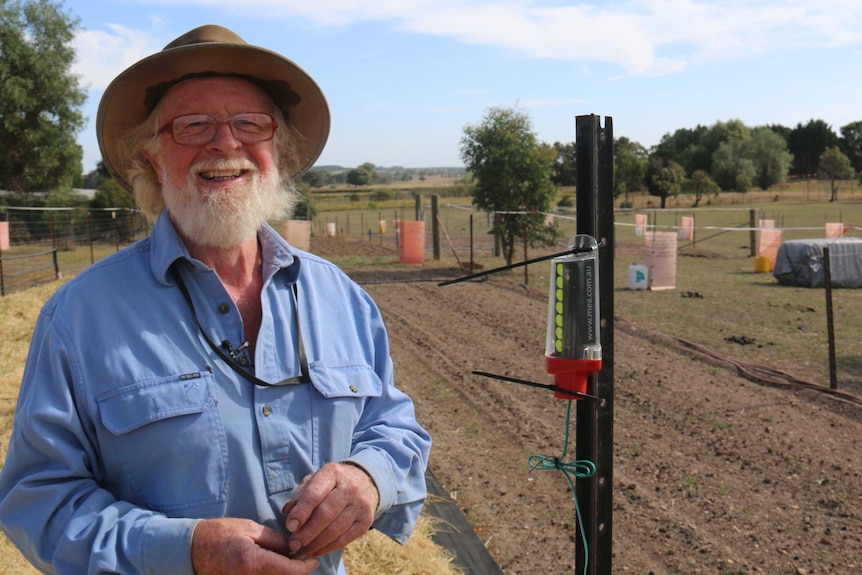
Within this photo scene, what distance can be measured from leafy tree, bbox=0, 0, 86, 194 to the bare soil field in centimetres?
2378

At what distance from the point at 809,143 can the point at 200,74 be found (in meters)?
98.2

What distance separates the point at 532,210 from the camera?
1725cm

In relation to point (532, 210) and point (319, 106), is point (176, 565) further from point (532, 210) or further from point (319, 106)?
point (532, 210)

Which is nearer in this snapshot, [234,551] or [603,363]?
[234,551]

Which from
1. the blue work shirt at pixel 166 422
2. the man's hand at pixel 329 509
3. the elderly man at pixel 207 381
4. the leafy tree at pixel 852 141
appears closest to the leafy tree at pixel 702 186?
the leafy tree at pixel 852 141

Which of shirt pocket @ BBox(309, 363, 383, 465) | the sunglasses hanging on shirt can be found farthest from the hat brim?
shirt pocket @ BBox(309, 363, 383, 465)

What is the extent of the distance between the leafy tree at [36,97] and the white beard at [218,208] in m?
28.9

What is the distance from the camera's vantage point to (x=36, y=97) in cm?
2753

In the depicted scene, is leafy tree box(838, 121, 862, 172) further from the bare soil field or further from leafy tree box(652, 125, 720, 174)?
the bare soil field

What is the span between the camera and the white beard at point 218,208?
1909mm

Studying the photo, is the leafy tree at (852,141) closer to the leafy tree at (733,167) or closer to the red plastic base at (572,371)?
the leafy tree at (733,167)

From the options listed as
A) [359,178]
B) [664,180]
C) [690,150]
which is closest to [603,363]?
[664,180]

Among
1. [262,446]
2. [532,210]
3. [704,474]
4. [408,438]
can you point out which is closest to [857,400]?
[704,474]

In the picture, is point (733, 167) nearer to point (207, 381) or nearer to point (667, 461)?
point (667, 461)
